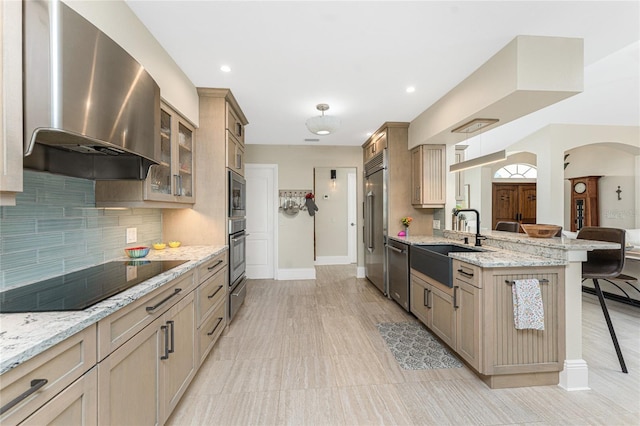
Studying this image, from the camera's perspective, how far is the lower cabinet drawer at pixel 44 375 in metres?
0.68

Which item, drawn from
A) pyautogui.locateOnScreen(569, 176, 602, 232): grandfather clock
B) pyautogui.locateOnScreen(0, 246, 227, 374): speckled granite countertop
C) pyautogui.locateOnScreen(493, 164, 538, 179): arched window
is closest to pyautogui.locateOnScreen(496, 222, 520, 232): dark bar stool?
pyautogui.locateOnScreen(569, 176, 602, 232): grandfather clock

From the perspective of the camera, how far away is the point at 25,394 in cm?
71

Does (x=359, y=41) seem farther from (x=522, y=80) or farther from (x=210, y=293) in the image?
(x=210, y=293)

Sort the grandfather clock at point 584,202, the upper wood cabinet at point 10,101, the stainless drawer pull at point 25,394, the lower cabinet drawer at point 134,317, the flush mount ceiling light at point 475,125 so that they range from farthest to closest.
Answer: the grandfather clock at point 584,202, the flush mount ceiling light at point 475,125, the lower cabinet drawer at point 134,317, the upper wood cabinet at point 10,101, the stainless drawer pull at point 25,394

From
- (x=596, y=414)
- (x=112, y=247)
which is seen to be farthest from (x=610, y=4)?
(x=112, y=247)

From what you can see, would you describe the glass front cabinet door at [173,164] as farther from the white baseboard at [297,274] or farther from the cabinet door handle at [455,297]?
the white baseboard at [297,274]

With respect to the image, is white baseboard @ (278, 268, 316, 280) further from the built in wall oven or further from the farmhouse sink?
the farmhouse sink

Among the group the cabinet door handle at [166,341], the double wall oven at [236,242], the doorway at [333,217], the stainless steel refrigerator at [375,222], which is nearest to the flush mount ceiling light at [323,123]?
the double wall oven at [236,242]

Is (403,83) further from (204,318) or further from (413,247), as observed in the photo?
(204,318)

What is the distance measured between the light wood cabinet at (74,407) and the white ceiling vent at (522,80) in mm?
2950

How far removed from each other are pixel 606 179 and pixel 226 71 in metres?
7.92

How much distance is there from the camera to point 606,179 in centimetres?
588

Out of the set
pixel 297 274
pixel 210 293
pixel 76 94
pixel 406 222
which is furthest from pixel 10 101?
pixel 297 274

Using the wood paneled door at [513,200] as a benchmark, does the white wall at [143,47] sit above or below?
above
